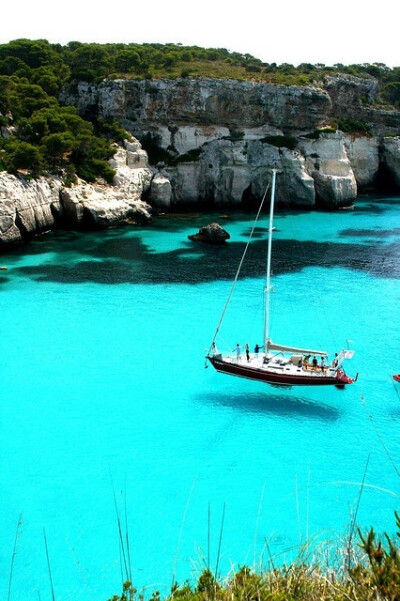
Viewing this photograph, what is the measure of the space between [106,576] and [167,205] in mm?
61769

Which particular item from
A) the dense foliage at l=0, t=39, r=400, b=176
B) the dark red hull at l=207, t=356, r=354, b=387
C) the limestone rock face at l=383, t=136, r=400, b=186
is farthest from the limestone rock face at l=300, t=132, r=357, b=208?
the dark red hull at l=207, t=356, r=354, b=387

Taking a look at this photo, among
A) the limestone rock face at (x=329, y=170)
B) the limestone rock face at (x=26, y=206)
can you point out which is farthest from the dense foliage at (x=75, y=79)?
the limestone rock face at (x=329, y=170)

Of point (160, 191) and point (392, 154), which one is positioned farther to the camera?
point (392, 154)

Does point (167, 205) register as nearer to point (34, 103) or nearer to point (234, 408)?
point (34, 103)

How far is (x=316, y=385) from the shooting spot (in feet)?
89.2

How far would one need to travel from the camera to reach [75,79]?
78.1 m

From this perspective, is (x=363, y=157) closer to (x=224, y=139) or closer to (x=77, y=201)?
(x=224, y=139)

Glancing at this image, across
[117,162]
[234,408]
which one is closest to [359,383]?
[234,408]

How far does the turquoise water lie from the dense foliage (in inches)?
771

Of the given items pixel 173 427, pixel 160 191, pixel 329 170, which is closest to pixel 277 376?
pixel 173 427

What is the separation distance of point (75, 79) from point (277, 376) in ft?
214

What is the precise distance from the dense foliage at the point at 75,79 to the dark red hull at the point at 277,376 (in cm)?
3876

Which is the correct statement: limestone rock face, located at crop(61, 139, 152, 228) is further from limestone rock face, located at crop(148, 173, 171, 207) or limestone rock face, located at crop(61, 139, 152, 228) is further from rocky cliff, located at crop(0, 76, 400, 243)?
limestone rock face, located at crop(148, 173, 171, 207)

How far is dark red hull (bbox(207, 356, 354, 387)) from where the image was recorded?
86.1 feet
